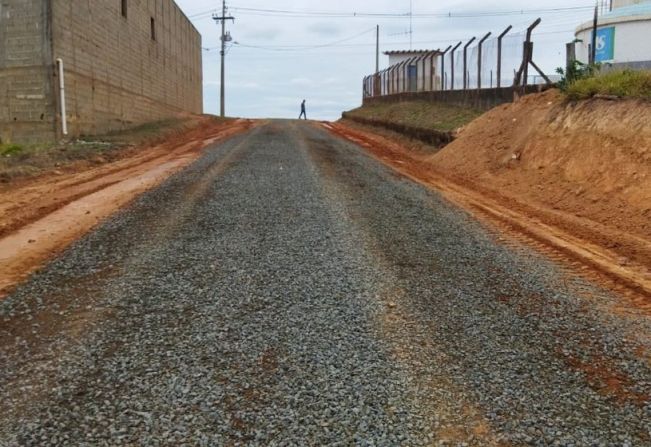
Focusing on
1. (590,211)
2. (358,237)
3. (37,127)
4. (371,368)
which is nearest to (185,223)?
(358,237)

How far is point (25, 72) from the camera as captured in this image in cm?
1464

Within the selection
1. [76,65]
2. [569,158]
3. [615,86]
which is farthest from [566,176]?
[76,65]

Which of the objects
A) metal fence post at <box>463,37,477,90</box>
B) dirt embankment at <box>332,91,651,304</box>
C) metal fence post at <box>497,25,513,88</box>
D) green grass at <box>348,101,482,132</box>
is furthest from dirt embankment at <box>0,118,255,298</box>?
metal fence post at <box>463,37,477,90</box>

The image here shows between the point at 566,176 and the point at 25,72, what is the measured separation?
1309 cm

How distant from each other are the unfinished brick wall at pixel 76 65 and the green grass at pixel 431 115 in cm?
1013

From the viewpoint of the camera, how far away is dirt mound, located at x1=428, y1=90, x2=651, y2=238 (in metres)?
8.03

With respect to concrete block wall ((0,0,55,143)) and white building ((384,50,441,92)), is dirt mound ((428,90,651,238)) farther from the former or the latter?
white building ((384,50,441,92))

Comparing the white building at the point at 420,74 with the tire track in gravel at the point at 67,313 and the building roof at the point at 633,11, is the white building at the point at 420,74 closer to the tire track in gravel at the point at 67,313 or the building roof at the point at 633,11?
the building roof at the point at 633,11

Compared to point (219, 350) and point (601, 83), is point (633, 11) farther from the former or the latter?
point (219, 350)

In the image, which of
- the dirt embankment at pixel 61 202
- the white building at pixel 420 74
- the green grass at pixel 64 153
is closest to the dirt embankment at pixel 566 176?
the dirt embankment at pixel 61 202

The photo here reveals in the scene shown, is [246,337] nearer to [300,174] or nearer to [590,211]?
[590,211]

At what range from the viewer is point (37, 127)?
14883 mm

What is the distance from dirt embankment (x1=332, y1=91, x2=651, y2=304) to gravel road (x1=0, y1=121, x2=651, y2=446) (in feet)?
3.16

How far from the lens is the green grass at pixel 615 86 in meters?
9.45
